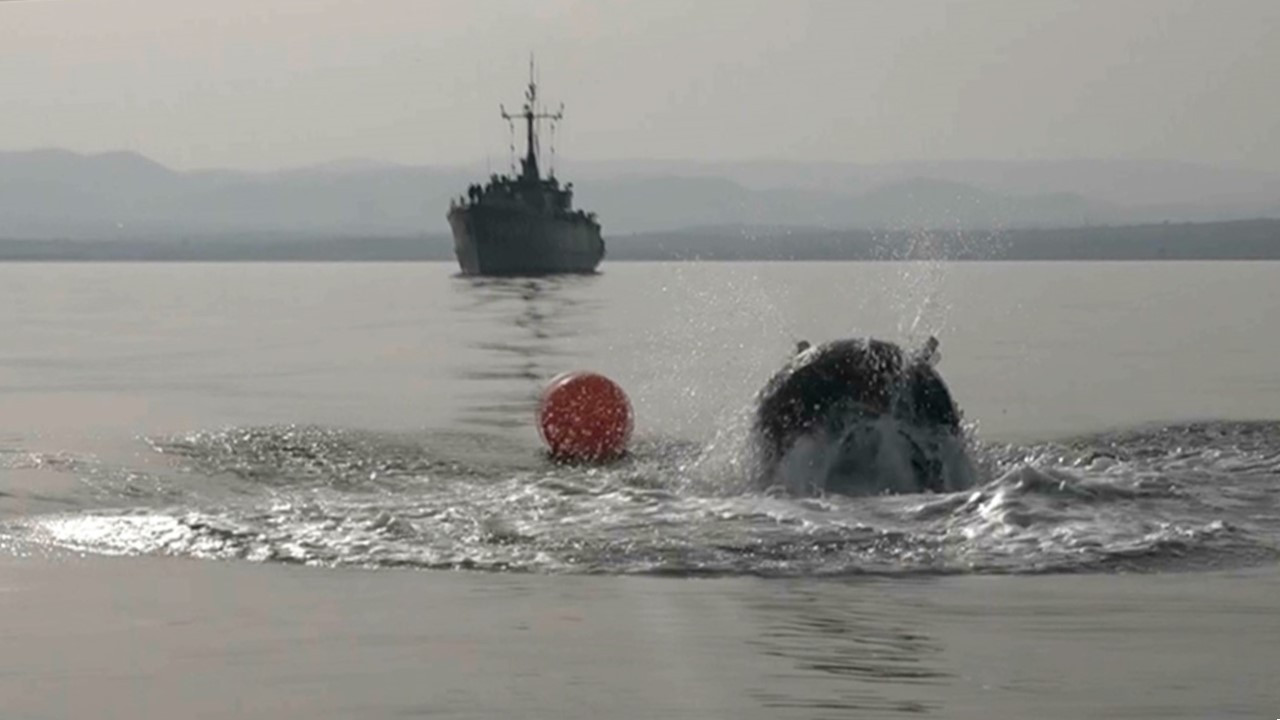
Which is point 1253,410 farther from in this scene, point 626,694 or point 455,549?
point 626,694

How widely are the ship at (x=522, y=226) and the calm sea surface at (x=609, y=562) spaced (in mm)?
99403

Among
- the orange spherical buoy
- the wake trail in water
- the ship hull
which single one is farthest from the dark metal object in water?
the ship hull

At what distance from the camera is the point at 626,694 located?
32.7ft

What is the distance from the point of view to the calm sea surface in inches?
400

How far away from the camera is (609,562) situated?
1412 cm

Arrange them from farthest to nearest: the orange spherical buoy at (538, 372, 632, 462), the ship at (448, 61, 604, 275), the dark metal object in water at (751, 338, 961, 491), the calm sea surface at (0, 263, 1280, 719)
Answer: the ship at (448, 61, 604, 275) → the orange spherical buoy at (538, 372, 632, 462) → the dark metal object in water at (751, 338, 961, 491) → the calm sea surface at (0, 263, 1280, 719)

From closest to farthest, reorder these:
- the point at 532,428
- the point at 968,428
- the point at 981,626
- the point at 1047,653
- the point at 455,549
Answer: the point at 1047,653 < the point at 981,626 < the point at 455,549 < the point at 968,428 < the point at 532,428

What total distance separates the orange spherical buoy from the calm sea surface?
0.25 m

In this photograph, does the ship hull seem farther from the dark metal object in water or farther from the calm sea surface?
the dark metal object in water

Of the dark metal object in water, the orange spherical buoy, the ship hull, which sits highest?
the dark metal object in water

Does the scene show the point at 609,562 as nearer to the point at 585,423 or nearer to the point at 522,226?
the point at 585,423

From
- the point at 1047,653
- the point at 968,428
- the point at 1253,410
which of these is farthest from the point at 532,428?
the point at 1047,653

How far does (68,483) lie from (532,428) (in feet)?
20.4

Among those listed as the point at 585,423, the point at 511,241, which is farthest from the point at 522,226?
the point at 585,423
